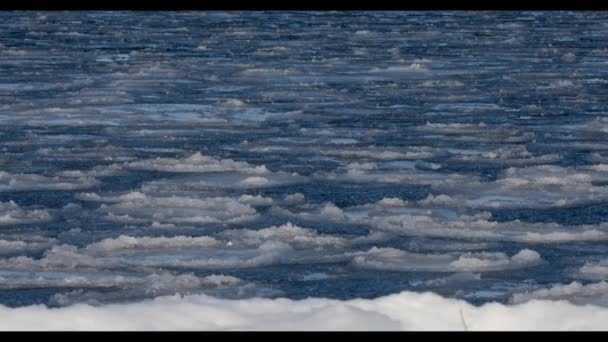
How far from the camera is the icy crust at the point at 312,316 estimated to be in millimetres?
3457

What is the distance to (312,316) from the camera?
140 inches

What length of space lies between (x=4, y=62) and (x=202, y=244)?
9290 mm

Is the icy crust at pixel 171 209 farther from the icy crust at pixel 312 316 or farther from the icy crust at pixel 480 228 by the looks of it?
the icy crust at pixel 312 316

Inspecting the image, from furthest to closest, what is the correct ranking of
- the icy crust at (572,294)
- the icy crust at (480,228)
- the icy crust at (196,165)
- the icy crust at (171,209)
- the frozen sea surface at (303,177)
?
the icy crust at (196,165), the icy crust at (171,209), the icy crust at (480,228), the frozen sea surface at (303,177), the icy crust at (572,294)

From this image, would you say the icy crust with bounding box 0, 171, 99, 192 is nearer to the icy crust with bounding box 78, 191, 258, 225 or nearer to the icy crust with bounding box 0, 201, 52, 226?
the icy crust with bounding box 78, 191, 258, 225

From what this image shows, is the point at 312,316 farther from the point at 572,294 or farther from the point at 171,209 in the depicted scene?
the point at 171,209

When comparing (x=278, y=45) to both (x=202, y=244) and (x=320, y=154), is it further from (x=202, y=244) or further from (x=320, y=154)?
(x=202, y=244)

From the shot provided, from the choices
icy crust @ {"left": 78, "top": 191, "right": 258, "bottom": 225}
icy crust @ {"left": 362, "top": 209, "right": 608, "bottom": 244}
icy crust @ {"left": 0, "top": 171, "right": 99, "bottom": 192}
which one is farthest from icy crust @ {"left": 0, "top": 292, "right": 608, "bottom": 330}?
icy crust @ {"left": 0, "top": 171, "right": 99, "bottom": 192}
